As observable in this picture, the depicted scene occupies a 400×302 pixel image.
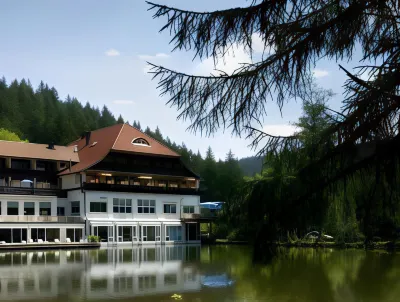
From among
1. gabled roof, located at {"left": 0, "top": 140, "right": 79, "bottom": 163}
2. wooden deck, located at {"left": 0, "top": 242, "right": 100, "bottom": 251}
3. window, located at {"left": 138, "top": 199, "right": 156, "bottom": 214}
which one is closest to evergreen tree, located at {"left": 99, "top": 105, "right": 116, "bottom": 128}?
gabled roof, located at {"left": 0, "top": 140, "right": 79, "bottom": 163}

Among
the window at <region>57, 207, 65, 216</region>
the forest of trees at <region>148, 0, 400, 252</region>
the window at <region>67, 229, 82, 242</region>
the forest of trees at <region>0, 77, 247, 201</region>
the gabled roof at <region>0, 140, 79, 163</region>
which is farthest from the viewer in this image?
the forest of trees at <region>0, 77, 247, 201</region>

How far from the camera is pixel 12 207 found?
124ft

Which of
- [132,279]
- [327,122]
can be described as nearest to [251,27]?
[327,122]

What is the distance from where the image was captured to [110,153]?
4159 cm

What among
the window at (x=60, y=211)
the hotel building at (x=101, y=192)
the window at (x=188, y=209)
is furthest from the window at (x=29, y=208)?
the window at (x=188, y=209)

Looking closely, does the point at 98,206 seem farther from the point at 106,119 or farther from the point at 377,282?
the point at 106,119

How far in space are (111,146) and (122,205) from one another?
15.0ft

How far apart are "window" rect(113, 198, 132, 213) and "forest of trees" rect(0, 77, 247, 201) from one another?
21.0 m

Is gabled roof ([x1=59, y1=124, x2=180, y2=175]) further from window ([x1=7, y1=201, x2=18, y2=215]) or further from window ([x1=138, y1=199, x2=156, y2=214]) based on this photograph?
window ([x1=7, y1=201, x2=18, y2=215])

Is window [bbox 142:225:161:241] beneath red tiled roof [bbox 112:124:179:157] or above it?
beneath

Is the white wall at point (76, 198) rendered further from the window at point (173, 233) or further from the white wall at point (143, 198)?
the window at point (173, 233)

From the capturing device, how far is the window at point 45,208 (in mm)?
39619

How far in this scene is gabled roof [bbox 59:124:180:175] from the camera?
4172 centimetres

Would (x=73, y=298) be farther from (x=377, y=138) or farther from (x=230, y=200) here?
(x=377, y=138)
